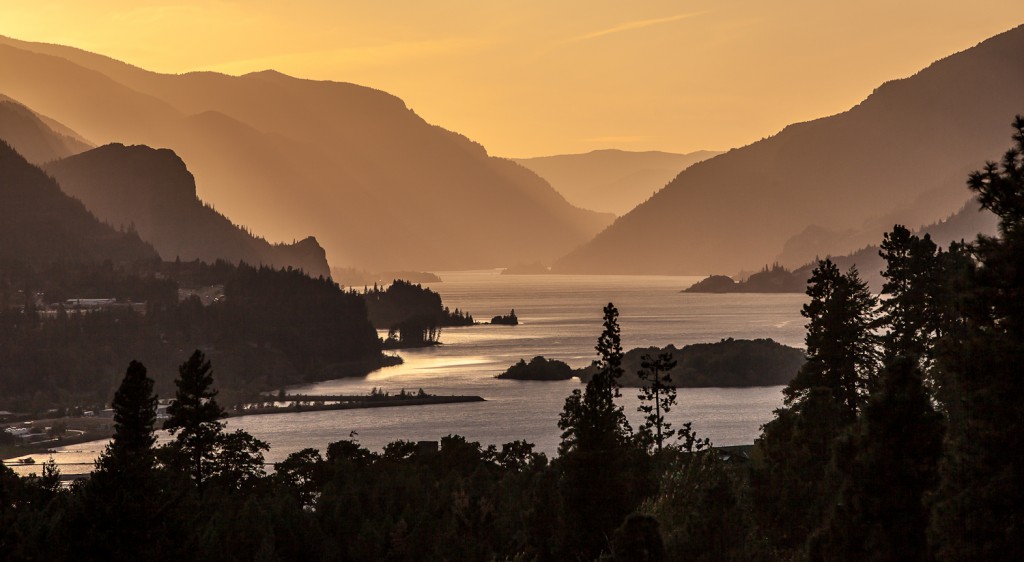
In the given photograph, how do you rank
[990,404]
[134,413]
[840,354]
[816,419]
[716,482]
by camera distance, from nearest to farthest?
[990,404]
[716,482]
[816,419]
[134,413]
[840,354]

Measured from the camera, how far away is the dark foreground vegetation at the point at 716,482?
3017 cm

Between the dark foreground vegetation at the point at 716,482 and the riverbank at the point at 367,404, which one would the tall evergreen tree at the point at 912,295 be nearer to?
the dark foreground vegetation at the point at 716,482

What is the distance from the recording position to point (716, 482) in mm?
40500

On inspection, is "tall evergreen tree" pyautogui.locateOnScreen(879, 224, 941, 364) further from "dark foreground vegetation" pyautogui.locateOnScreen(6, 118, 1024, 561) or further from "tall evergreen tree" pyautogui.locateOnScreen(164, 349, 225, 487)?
"tall evergreen tree" pyautogui.locateOnScreen(164, 349, 225, 487)

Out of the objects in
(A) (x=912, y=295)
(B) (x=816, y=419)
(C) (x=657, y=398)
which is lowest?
(B) (x=816, y=419)

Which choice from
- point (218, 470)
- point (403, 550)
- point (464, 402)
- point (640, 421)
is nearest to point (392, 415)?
point (464, 402)

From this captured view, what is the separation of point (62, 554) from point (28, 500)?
24.1 metres

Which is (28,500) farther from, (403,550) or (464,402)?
(464,402)

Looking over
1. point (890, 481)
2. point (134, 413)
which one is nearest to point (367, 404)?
point (134, 413)

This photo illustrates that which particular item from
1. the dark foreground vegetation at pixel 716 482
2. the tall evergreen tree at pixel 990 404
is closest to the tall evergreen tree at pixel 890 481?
the dark foreground vegetation at pixel 716 482

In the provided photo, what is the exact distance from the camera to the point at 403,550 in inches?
2331

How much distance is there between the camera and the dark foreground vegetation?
30172 mm

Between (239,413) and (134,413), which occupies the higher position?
(134,413)

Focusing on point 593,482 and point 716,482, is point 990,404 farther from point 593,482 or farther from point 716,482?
point 593,482
